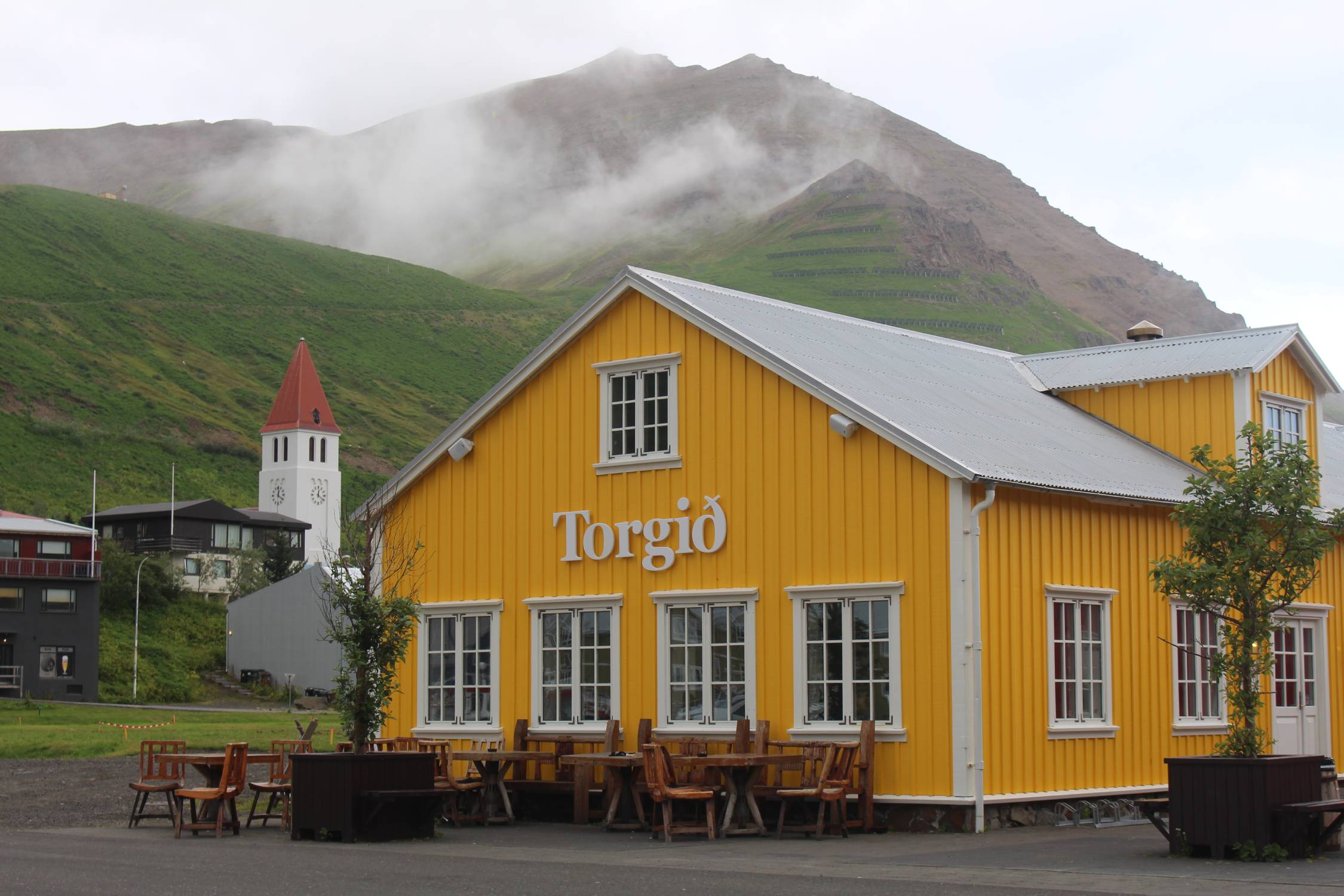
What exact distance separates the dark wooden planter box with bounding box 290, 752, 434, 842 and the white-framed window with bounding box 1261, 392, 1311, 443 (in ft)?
42.1

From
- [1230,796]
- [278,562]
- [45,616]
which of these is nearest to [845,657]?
[1230,796]

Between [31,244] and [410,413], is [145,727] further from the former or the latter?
[31,244]

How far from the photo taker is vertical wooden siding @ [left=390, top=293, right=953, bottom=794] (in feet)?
59.9

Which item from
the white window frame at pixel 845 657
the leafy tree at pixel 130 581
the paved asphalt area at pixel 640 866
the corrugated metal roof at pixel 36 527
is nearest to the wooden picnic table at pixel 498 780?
the paved asphalt area at pixel 640 866

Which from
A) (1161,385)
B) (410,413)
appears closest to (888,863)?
(1161,385)

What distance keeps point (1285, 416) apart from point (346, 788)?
14443 millimetres

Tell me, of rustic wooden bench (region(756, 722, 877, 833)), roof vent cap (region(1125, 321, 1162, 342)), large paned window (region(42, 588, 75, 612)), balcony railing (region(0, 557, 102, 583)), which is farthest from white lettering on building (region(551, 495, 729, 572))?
balcony railing (region(0, 557, 102, 583))

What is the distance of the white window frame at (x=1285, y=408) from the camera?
76.4 feet

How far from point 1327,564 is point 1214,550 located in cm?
874

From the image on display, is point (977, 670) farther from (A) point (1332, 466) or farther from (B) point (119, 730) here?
(B) point (119, 730)

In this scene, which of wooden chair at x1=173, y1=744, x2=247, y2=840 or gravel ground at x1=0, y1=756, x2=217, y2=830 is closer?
wooden chair at x1=173, y1=744, x2=247, y2=840

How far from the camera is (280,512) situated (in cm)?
12112

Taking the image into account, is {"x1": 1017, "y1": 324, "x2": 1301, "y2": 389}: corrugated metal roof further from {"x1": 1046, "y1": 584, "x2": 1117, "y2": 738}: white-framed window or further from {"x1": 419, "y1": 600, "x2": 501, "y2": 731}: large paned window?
{"x1": 419, "y1": 600, "x2": 501, "y2": 731}: large paned window

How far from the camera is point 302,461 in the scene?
122438mm
